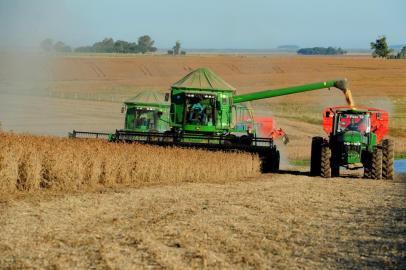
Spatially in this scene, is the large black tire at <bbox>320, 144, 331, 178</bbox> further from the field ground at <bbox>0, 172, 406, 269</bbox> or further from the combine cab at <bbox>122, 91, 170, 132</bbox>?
the combine cab at <bbox>122, 91, 170, 132</bbox>

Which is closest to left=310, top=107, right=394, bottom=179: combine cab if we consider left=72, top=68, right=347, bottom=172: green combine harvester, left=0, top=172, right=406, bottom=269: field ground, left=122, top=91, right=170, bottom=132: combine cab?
left=72, top=68, right=347, bottom=172: green combine harvester

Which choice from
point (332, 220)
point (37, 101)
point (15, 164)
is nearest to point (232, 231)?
point (332, 220)

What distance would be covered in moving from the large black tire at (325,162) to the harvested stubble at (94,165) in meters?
2.70

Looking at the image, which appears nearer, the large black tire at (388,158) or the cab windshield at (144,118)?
the large black tire at (388,158)

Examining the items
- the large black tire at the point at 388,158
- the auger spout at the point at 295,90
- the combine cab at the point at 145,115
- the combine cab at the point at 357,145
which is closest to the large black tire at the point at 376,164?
the combine cab at the point at 357,145

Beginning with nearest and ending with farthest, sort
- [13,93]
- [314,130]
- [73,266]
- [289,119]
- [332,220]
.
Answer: [73,266] → [332,220] → [314,130] → [289,119] → [13,93]

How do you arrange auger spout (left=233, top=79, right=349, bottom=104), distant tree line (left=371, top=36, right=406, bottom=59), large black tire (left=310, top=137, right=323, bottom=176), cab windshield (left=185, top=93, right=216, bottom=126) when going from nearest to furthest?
large black tire (left=310, top=137, right=323, bottom=176)
cab windshield (left=185, top=93, right=216, bottom=126)
auger spout (left=233, top=79, right=349, bottom=104)
distant tree line (left=371, top=36, right=406, bottom=59)

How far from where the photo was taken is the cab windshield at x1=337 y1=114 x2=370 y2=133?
25.3 m

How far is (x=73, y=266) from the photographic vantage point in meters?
9.58

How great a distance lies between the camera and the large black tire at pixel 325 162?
2491cm

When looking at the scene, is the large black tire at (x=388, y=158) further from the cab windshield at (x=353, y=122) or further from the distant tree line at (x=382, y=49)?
the distant tree line at (x=382, y=49)

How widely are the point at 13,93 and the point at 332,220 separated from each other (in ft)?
206

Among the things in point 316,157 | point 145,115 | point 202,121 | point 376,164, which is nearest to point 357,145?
point 376,164

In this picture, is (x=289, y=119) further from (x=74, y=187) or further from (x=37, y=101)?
(x=74, y=187)
